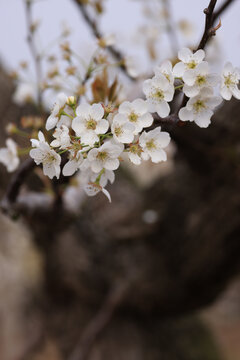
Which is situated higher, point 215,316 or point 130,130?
point 130,130

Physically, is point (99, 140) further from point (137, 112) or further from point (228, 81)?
point (228, 81)

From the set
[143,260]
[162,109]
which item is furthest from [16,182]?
[143,260]

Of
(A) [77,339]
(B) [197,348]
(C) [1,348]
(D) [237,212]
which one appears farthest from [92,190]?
(C) [1,348]

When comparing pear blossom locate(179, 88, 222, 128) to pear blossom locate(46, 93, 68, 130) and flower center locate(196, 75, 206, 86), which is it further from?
pear blossom locate(46, 93, 68, 130)

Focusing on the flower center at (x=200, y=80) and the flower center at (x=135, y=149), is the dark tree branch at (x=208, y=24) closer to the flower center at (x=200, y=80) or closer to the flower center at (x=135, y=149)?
the flower center at (x=200, y=80)

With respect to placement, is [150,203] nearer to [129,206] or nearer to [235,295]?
[129,206]

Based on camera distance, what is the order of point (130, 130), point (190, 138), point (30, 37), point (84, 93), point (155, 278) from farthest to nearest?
point (155, 278) < point (190, 138) < point (30, 37) < point (84, 93) < point (130, 130)

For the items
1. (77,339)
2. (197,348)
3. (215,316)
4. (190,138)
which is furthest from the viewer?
(215,316)

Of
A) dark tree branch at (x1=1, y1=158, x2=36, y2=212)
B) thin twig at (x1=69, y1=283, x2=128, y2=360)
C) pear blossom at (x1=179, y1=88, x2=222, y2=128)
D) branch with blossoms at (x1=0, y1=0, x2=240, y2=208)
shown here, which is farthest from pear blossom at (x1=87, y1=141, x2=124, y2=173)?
thin twig at (x1=69, y1=283, x2=128, y2=360)
